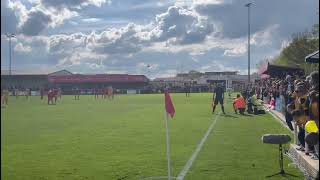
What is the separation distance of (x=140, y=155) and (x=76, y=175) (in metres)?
3.24

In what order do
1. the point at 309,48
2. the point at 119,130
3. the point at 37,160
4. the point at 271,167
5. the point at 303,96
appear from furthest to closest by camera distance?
the point at 309,48
the point at 119,130
the point at 37,160
the point at 271,167
the point at 303,96

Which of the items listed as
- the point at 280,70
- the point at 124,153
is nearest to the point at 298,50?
the point at 280,70

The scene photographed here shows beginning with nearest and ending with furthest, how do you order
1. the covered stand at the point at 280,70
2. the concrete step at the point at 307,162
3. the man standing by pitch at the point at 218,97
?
1. the concrete step at the point at 307,162
2. the covered stand at the point at 280,70
3. the man standing by pitch at the point at 218,97

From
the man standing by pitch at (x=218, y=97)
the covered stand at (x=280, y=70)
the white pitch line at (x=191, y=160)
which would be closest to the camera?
the white pitch line at (x=191, y=160)

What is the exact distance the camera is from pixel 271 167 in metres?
12.4

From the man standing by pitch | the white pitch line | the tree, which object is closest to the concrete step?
the white pitch line

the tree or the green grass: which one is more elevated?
the tree

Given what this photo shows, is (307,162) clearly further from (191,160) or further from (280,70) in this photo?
(280,70)

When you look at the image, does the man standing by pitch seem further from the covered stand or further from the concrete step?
the concrete step

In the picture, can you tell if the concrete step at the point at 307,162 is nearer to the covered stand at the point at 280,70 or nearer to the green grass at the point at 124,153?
the green grass at the point at 124,153

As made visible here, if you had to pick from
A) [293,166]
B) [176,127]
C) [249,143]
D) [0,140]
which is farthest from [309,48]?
[0,140]

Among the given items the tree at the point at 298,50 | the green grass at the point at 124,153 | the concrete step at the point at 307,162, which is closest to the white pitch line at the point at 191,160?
the green grass at the point at 124,153

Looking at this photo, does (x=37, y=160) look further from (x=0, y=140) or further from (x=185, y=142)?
(x=0, y=140)

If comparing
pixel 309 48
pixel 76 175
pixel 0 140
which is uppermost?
pixel 309 48
